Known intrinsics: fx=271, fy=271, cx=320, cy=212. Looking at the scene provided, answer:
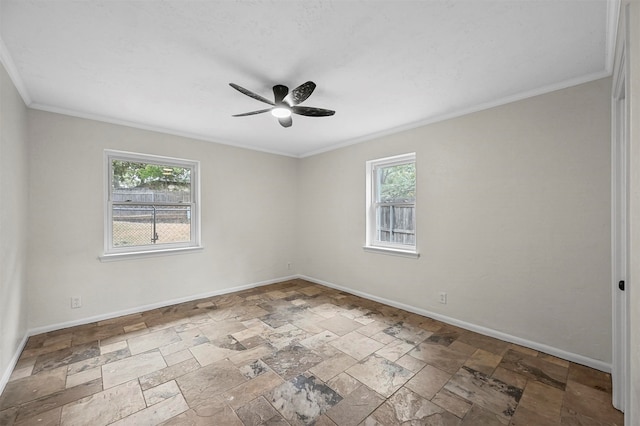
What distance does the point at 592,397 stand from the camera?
1926mm

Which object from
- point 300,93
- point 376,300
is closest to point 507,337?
point 376,300

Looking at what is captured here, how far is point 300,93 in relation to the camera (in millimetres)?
2197

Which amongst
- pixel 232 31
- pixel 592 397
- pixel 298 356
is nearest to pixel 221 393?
pixel 298 356

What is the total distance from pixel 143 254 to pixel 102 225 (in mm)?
579

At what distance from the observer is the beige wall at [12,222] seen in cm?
209

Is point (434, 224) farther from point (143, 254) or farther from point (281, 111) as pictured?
point (143, 254)

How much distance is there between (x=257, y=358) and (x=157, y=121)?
3.06m

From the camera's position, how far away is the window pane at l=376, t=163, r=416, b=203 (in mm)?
3730

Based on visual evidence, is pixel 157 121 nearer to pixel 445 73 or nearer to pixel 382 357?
pixel 445 73

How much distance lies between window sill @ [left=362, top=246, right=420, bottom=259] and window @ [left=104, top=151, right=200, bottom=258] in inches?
104

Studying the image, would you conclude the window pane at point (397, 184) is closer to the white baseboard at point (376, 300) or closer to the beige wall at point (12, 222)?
the white baseboard at point (376, 300)

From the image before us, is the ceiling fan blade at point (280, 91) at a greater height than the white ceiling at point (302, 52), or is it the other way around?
the white ceiling at point (302, 52)

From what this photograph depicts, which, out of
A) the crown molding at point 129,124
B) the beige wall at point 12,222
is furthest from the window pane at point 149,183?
the beige wall at point 12,222

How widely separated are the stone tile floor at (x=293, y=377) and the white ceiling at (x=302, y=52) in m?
2.47
